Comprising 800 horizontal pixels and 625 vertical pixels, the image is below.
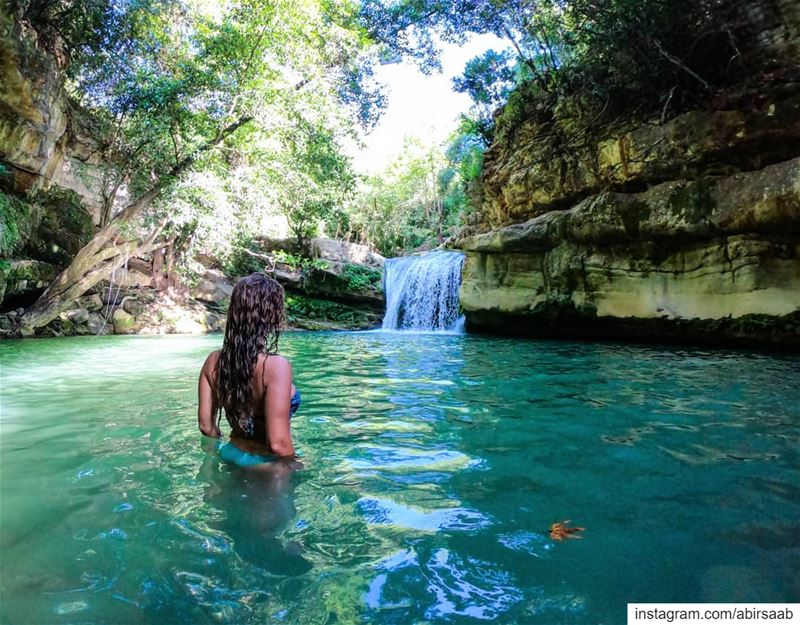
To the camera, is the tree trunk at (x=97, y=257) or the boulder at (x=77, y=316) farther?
the boulder at (x=77, y=316)

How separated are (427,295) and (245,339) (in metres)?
15.2

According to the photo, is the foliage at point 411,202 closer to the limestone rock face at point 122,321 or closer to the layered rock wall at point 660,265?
the limestone rock face at point 122,321

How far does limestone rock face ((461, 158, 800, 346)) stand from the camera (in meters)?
9.62

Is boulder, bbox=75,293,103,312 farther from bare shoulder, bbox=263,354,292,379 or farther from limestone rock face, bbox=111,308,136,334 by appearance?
bare shoulder, bbox=263,354,292,379

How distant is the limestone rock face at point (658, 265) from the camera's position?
31.6 feet

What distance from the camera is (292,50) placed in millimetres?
13711

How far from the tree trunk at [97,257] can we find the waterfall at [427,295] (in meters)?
8.07

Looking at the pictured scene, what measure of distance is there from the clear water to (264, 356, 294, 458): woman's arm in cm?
22

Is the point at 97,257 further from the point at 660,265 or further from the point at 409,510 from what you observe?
the point at 660,265

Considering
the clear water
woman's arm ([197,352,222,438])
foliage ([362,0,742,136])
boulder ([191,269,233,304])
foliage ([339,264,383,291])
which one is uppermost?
foliage ([362,0,742,136])

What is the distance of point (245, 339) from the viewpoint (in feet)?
9.65

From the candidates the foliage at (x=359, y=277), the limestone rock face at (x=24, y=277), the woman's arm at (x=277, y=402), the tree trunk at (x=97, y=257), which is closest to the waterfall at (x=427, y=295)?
the foliage at (x=359, y=277)

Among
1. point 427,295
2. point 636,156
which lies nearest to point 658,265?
point 636,156

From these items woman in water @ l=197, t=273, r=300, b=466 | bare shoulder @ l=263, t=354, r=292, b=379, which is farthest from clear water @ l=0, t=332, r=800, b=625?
bare shoulder @ l=263, t=354, r=292, b=379
